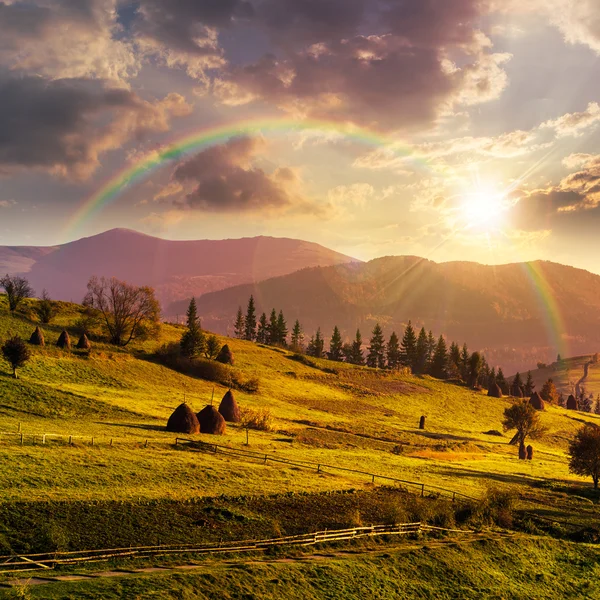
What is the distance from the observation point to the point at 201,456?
43.0 meters

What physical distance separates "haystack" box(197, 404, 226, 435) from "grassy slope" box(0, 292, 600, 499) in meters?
1.93

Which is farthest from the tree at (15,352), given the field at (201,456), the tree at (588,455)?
the tree at (588,455)

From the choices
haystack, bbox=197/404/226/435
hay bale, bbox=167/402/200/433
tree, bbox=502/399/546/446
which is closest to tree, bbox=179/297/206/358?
haystack, bbox=197/404/226/435

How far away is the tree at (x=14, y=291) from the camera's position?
98.2 meters

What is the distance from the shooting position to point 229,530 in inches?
1115

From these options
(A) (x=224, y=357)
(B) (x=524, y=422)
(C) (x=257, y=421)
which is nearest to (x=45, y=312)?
(A) (x=224, y=357)

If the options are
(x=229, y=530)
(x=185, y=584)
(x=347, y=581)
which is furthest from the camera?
(x=229, y=530)

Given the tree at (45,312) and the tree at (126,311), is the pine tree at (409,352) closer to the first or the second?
the tree at (126,311)

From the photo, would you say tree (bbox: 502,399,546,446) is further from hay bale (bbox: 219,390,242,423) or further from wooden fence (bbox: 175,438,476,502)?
hay bale (bbox: 219,390,242,423)

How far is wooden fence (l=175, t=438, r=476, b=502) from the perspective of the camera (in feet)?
143

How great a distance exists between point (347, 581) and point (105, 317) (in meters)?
84.0

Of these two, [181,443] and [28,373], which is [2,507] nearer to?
[181,443]

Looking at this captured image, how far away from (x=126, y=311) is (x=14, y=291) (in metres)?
25.4

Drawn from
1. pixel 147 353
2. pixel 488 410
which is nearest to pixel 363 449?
pixel 147 353
